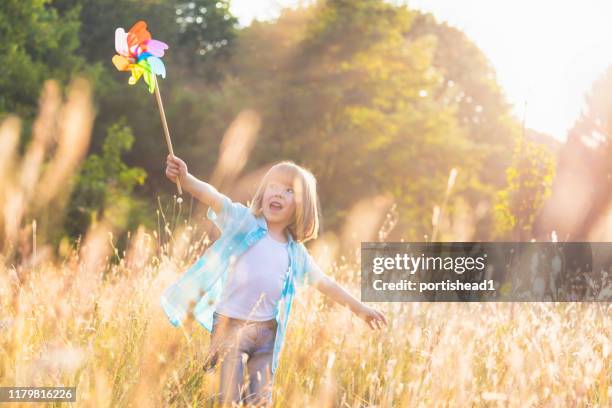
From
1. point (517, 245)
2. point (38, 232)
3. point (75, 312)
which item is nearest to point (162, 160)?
point (38, 232)

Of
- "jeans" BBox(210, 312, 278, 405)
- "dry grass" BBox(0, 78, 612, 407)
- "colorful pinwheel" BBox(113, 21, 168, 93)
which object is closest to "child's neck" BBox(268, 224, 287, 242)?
"jeans" BBox(210, 312, 278, 405)

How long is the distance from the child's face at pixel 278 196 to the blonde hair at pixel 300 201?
2cm

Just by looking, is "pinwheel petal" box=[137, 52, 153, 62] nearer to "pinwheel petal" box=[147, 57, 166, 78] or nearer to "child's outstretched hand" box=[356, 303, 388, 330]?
"pinwheel petal" box=[147, 57, 166, 78]

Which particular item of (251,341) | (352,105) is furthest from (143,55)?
(352,105)

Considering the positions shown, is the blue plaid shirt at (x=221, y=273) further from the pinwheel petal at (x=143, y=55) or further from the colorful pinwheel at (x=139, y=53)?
the pinwheel petal at (x=143, y=55)

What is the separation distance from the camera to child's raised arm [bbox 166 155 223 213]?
288 cm

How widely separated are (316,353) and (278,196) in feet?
2.26

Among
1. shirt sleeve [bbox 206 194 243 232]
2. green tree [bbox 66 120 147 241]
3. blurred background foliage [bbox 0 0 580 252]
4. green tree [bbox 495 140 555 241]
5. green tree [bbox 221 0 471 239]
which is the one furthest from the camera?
green tree [bbox 221 0 471 239]

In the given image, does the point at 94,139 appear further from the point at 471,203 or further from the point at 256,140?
the point at 471,203

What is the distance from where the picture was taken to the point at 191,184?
2955 mm

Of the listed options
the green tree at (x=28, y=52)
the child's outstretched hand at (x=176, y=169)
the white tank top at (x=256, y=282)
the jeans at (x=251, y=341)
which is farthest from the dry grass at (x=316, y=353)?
the green tree at (x=28, y=52)

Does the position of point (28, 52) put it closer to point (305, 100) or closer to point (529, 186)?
point (305, 100)

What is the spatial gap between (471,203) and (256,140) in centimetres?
857

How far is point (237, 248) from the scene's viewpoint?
10.1ft
